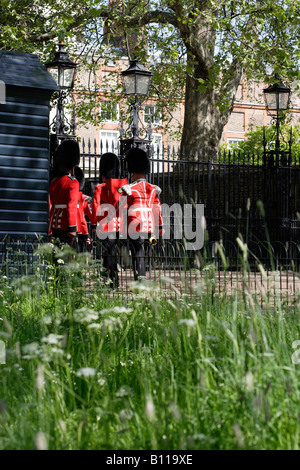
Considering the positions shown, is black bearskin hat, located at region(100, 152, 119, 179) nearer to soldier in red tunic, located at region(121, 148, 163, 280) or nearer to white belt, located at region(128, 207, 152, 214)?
soldier in red tunic, located at region(121, 148, 163, 280)

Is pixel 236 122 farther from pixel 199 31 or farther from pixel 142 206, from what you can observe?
pixel 142 206

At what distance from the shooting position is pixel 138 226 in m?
10.1

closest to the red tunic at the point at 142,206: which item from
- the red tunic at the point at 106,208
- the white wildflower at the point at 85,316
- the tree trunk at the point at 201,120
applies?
the red tunic at the point at 106,208

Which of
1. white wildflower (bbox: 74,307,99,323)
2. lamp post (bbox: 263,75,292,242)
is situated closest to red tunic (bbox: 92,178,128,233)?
lamp post (bbox: 263,75,292,242)

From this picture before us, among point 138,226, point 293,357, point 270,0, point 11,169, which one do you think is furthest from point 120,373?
point 270,0

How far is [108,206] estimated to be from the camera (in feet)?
34.7

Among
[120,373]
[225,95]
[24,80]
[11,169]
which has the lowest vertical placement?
[120,373]

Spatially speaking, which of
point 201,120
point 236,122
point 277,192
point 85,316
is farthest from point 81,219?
point 236,122

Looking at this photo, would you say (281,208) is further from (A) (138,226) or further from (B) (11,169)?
(B) (11,169)

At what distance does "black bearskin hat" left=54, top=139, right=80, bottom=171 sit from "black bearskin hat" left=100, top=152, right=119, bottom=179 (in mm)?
690

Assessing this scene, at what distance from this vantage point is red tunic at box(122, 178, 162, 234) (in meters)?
10.0

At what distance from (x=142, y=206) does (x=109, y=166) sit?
127 cm

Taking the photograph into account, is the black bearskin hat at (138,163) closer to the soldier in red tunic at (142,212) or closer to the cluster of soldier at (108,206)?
the cluster of soldier at (108,206)

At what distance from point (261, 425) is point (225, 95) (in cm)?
1766
